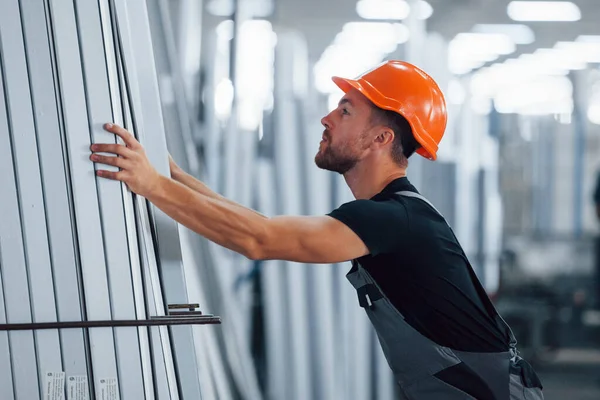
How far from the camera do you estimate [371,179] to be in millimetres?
2076

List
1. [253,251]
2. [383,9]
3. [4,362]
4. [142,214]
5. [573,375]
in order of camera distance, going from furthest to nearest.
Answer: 1. [573,375]
2. [383,9]
3. [253,251]
4. [142,214]
5. [4,362]

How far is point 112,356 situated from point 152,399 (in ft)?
0.45

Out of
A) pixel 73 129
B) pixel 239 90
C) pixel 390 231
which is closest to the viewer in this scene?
pixel 73 129

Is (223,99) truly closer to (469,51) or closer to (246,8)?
(246,8)

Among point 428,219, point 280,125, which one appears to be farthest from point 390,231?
point 280,125

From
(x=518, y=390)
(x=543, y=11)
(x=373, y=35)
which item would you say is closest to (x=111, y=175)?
A: (x=518, y=390)

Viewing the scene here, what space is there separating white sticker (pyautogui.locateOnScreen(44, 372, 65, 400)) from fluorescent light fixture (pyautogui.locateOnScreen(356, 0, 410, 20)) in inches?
85.2

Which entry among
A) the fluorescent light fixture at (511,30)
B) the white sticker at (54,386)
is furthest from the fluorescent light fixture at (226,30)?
the white sticker at (54,386)

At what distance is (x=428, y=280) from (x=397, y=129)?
0.48 meters

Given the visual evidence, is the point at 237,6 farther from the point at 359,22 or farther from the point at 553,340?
the point at 553,340

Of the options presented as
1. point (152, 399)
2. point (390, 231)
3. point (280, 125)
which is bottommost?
point (152, 399)

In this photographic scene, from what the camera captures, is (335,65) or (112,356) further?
(335,65)

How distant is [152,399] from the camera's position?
61.9 inches

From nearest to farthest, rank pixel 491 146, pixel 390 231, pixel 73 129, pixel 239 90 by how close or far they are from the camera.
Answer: pixel 73 129 → pixel 390 231 → pixel 239 90 → pixel 491 146
